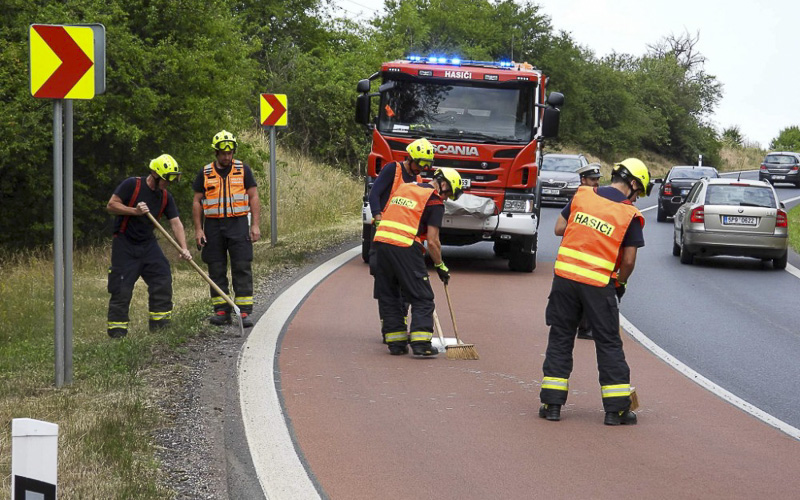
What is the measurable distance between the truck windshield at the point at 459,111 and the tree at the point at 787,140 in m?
92.4

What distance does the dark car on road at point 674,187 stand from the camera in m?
31.0

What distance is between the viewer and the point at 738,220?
19297 mm

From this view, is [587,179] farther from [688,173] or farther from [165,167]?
[688,173]

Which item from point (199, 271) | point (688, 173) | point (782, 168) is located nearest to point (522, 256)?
point (199, 271)

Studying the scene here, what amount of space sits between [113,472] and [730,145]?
309 feet

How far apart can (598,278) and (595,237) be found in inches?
10.6

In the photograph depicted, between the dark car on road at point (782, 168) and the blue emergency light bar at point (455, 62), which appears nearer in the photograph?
the blue emergency light bar at point (455, 62)

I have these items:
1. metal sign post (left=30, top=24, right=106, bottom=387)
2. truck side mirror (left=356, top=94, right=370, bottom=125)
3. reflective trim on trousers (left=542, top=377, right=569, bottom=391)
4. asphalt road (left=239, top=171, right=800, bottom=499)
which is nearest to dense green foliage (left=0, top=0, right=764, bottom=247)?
truck side mirror (left=356, top=94, right=370, bottom=125)

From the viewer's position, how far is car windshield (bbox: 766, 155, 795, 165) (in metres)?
55.3

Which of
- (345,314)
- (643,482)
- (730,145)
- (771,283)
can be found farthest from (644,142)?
(643,482)

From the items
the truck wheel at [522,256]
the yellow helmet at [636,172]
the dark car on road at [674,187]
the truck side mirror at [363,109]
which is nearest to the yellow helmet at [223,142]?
the yellow helmet at [636,172]

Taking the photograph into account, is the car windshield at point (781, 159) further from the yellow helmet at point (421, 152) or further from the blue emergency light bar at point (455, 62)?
the yellow helmet at point (421, 152)

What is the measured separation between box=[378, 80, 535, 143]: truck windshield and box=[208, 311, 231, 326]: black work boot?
6.09 metres

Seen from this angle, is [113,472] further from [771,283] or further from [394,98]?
[771,283]
